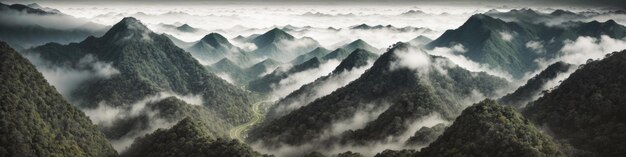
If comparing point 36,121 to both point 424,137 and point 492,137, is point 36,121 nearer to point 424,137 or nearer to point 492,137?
point 424,137

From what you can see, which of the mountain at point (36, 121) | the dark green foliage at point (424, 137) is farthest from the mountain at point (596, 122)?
the mountain at point (36, 121)

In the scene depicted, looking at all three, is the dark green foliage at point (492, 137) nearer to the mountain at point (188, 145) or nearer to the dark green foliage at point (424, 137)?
the dark green foliage at point (424, 137)

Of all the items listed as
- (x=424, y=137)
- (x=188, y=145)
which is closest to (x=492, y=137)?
(x=424, y=137)

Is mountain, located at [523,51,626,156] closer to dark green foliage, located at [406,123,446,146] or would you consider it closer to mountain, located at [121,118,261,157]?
dark green foliage, located at [406,123,446,146]

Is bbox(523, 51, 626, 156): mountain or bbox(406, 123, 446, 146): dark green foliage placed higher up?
bbox(523, 51, 626, 156): mountain

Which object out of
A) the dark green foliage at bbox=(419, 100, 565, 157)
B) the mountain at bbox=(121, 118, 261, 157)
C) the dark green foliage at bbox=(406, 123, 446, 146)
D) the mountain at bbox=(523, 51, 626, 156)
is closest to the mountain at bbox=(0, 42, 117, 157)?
the mountain at bbox=(121, 118, 261, 157)

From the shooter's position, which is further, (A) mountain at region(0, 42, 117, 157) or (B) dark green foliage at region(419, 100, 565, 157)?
(A) mountain at region(0, 42, 117, 157)

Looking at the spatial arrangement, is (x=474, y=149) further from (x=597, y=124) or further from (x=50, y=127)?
(x=50, y=127)

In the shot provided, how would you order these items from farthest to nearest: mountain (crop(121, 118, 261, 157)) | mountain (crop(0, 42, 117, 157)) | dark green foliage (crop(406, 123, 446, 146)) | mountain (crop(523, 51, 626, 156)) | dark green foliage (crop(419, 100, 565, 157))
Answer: dark green foliage (crop(406, 123, 446, 146))
mountain (crop(0, 42, 117, 157))
mountain (crop(121, 118, 261, 157))
mountain (crop(523, 51, 626, 156))
dark green foliage (crop(419, 100, 565, 157))
